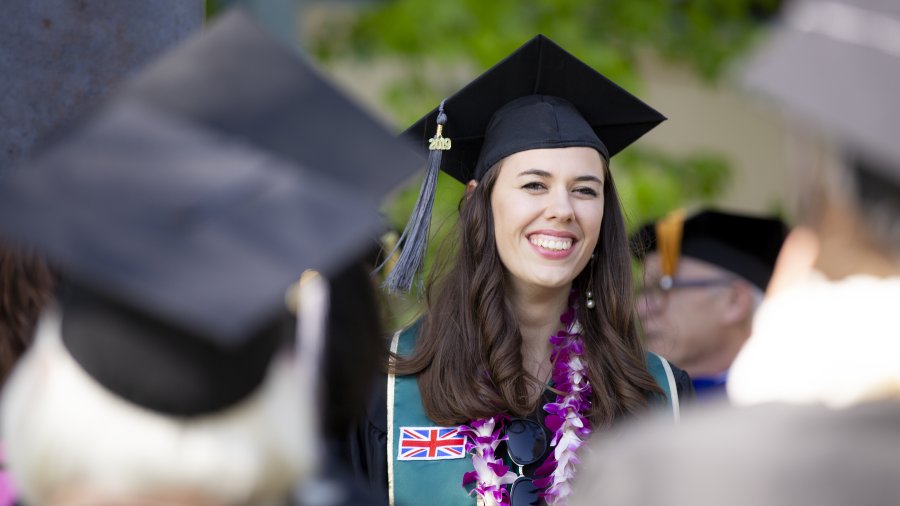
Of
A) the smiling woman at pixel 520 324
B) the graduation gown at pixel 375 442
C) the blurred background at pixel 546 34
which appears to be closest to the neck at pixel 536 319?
the smiling woman at pixel 520 324

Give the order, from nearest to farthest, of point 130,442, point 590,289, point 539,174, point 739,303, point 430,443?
point 130,442 < point 430,443 < point 539,174 < point 590,289 < point 739,303

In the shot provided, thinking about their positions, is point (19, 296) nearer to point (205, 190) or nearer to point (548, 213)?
point (205, 190)

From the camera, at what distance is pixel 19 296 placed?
2.68 m

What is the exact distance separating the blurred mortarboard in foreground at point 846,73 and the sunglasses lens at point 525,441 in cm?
166

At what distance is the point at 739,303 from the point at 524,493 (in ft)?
8.14

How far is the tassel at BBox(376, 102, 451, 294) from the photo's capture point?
3.82 metres

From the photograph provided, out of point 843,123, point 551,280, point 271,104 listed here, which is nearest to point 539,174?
point 551,280

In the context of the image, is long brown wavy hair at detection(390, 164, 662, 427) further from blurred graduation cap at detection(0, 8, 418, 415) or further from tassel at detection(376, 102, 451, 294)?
blurred graduation cap at detection(0, 8, 418, 415)

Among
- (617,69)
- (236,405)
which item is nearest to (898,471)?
(236,405)

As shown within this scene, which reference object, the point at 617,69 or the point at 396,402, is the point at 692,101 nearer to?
the point at 617,69

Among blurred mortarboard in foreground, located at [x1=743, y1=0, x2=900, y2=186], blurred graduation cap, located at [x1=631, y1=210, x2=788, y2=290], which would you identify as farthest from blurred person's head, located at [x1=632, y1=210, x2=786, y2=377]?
blurred mortarboard in foreground, located at [x1=743, y1=0, x2=900, y2=186]

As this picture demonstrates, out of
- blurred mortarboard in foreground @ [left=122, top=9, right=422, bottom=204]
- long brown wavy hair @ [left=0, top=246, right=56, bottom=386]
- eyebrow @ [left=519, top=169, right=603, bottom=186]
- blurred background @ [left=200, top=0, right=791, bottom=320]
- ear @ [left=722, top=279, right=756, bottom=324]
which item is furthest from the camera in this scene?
blurred background @ [left=200, top=0, right=791, bottom=320]

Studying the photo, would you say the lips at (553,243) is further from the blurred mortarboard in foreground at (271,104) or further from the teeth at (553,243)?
the blurred mortarboard in foreground at (271,104)

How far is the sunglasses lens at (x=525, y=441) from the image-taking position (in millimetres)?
3467
